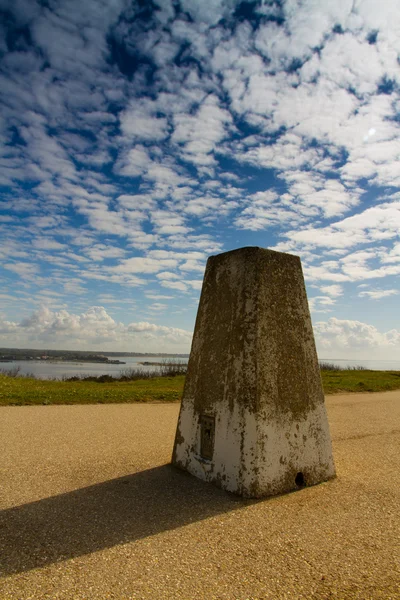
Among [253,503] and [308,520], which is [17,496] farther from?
[308,520]

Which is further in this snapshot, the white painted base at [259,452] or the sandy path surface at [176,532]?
the white painted base at [259,452]

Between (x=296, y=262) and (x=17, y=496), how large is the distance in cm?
431

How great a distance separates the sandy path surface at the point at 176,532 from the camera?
2.76 meters

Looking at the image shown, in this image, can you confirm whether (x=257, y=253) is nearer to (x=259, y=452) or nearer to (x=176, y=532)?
(x=259, y=452)

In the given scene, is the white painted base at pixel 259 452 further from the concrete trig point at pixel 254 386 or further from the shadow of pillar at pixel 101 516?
the shadow of pillar at pixel 101 516

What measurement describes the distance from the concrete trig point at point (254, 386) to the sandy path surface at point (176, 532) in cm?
28

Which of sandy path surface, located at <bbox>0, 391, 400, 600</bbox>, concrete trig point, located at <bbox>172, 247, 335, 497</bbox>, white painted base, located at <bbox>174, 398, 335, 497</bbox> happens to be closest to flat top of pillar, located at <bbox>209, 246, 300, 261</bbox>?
concrete trig point, located at <bbox>172, 247, 335, 497</bbox>

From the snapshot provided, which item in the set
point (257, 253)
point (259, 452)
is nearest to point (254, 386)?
point (259, 452)

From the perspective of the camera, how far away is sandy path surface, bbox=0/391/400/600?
2764 mm

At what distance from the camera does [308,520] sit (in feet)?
12.5

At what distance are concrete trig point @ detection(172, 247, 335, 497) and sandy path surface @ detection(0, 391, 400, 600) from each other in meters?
0.28

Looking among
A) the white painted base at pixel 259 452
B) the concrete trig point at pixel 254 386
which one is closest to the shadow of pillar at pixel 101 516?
the white painted base at pixel 259 452

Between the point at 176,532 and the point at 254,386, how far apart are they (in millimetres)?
1627

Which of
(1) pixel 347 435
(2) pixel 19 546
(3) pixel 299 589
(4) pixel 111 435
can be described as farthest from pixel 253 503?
(1) pixel 347 435
